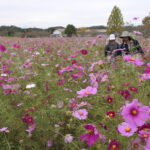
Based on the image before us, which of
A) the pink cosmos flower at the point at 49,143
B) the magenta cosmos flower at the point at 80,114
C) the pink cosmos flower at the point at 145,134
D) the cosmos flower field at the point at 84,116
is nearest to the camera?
the pink cosmos flower at the point at 145,134

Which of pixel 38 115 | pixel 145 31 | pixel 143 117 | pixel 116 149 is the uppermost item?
pixel 145 31

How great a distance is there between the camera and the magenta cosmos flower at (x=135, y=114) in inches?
38.6

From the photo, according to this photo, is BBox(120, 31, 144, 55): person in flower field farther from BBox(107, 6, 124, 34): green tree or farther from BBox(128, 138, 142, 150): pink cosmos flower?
BBox(107, 6, 124, 34): green tree

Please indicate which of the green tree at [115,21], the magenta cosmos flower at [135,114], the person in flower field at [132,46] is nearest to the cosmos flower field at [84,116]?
the magenta cosmos flower at [135,114]

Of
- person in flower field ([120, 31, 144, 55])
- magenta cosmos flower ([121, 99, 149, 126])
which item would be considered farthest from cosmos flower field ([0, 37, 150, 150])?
person in flower field ([120, 31, 144, 55])

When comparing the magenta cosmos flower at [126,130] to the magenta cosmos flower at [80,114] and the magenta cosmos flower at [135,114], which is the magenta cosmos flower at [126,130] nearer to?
the magenta cosmos flower at [135,114]

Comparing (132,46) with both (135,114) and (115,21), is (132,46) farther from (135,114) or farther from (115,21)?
(115,21)

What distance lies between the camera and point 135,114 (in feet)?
3.19

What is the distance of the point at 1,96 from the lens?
233 centimetres

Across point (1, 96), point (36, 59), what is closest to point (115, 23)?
point (36, 59)

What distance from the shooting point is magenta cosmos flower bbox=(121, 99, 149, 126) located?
38.6 inches

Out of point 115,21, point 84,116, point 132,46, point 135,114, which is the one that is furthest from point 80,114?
point 115,21

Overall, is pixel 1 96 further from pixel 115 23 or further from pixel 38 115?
pixel 115 23

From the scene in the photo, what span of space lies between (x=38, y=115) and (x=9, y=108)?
320mm
